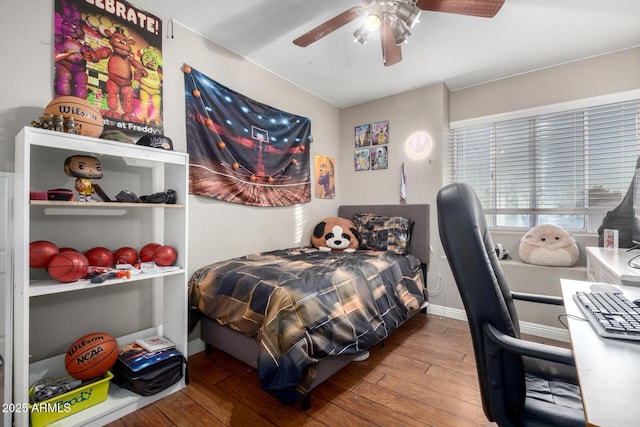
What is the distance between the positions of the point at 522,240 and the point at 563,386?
213 cm

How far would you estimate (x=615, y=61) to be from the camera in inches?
97.6

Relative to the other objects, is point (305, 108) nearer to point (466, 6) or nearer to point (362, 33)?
point (362, 33)

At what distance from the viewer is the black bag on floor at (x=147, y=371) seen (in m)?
1.57

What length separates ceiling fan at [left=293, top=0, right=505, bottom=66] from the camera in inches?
61.4

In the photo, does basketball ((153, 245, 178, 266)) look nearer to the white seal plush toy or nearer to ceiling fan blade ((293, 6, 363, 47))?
ceiling fan blade ((293, 6, 363, 47))

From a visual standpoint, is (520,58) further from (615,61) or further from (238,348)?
(238,348)

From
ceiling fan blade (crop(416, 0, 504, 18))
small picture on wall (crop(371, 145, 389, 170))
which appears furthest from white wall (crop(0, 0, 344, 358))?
ceiling fan blade (crop(416, 0, 504, 18))

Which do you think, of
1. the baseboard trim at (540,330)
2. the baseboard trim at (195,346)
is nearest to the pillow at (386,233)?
the baseboard trim at (540,330)

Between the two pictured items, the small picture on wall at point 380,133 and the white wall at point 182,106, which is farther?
the small picture on wall at point 380,133

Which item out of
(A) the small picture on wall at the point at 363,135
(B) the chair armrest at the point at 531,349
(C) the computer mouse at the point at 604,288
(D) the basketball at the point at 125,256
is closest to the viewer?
(B) the chair armrest at the point at 531,349

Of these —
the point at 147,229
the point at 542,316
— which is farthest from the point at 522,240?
the point at 147,229

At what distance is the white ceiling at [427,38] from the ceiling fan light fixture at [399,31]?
1.11ft

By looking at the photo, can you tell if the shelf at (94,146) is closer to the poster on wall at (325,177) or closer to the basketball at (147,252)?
the basketball at (147,252)

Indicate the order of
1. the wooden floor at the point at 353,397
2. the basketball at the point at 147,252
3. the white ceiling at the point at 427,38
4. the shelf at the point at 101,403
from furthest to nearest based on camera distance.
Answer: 1. the white ceiling at the point at 427,38
2. the basketball at the point at 147,252
3. the wooden floor at the point at 353,397
4. the shelf at the point at 101,403
